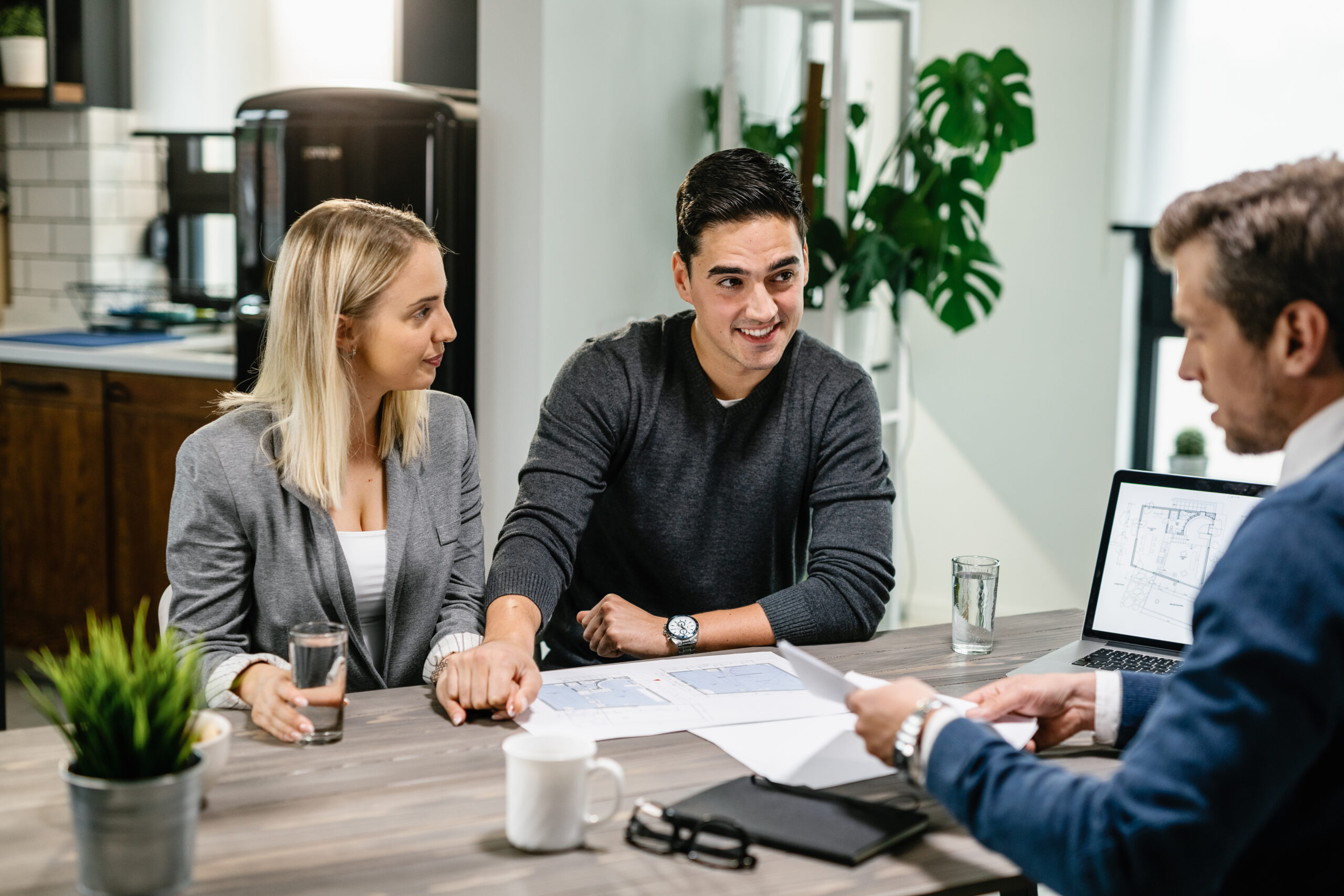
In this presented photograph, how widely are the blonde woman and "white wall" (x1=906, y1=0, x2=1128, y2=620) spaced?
105 inches

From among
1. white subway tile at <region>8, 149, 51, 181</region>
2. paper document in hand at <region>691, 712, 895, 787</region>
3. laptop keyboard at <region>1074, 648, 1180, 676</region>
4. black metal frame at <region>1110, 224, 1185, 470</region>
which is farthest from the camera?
white subway tile at <region>8, 149, 51, 181</region>

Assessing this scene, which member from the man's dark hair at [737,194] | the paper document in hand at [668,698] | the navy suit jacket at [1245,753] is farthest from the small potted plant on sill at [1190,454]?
the navy suit jacket at [1245,753]

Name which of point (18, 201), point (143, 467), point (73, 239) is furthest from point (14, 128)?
point (143, 467)

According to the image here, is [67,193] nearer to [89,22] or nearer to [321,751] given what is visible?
[89,22]

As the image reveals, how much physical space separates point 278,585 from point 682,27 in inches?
90.9

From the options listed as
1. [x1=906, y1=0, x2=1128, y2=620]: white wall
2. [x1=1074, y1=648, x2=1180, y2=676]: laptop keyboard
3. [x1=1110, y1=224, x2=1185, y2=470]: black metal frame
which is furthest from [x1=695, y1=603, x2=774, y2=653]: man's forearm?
[x1=1110, y1=224, x2=1185, y2=470]: black metal frame

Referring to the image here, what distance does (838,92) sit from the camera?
10.5 ft

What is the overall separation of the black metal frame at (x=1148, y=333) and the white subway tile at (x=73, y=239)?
3.35 metres

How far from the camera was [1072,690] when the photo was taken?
1355mm

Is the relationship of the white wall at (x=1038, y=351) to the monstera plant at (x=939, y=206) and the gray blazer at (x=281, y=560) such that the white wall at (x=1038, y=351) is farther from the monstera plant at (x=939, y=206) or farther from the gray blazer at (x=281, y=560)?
the gray blazer at (x=281, y=560)

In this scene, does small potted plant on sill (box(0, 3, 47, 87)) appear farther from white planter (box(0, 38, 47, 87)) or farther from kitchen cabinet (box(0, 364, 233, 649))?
kitchen cabinet (box(0, 364, 233, 649))

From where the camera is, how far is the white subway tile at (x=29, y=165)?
4.44 meters

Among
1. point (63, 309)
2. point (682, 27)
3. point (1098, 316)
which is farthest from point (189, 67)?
point (1098, 316)

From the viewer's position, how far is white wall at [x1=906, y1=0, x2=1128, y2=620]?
3973 mm
